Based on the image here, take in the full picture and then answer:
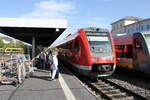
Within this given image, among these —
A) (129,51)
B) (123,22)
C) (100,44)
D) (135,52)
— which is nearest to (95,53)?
(100,44)

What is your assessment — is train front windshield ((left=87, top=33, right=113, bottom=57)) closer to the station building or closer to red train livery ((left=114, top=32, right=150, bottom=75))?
red train livery ((left=114, top=32, right=150, bottom=75))

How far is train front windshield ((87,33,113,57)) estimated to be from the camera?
1067 centimetres

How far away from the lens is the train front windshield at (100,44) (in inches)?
420

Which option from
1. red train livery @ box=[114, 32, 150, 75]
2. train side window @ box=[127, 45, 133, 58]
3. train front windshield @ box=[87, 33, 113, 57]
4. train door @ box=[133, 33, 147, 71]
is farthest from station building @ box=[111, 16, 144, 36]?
train front windshield @ box=[87, 33, 113, 57]

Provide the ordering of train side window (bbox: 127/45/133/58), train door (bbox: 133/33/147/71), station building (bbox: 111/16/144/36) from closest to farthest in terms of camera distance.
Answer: train door (bbox: 133/33/147/71) < train side window (bbox: 127/45/133/58) < station building (bbox: 111/16/144/36)

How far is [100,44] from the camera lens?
1098 centimetres

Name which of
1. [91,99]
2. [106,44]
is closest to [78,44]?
[106,44]

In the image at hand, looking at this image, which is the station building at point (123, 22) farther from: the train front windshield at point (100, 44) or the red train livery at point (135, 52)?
the train front windshield at point (100, 44)

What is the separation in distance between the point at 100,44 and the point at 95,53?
714 mm

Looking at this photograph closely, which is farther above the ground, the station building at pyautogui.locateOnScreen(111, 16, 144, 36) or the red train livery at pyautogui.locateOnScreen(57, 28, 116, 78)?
the station building at pyautogui.locateOnScreen(111, 16, 144, 36)

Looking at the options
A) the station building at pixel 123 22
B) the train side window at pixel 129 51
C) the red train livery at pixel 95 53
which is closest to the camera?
the red train livery at pixel 95 53

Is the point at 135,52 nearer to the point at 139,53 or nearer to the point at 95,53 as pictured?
the point at 139,53

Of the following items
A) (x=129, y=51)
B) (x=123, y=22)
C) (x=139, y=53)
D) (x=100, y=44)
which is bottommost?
(x=139, y=53)

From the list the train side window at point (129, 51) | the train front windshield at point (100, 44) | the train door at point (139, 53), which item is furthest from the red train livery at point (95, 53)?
the train side window at point (129, 51)
